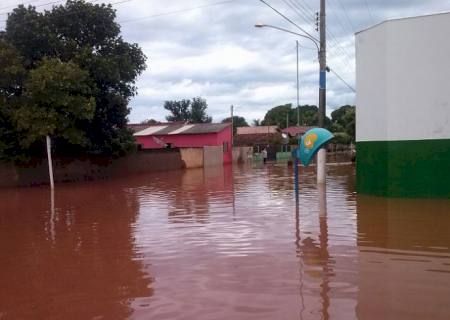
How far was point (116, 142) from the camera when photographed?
93.5 ft

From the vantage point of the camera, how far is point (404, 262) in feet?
23.4

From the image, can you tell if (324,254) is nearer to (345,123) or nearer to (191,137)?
(191,137)

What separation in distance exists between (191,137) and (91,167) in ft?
59.5

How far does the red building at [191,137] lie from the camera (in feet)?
151

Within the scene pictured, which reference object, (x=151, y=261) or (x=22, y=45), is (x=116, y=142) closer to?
(x=22, y=45)

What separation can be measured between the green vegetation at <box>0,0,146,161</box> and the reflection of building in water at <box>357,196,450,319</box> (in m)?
15.4

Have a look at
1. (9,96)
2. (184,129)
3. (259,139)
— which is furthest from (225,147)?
(9,96)

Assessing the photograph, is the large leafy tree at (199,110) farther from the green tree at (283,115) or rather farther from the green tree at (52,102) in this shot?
the green tree at (52,102)

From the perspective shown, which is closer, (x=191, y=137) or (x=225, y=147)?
(x=191, y=137)

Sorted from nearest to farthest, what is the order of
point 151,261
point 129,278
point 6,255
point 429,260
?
point 129,278 → point 429,260 → point 151,261 → point 6,255

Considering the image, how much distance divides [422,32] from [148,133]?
123 feet

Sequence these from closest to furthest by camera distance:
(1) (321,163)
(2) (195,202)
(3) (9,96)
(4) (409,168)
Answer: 1. (4) (409,168)
2. (1) (321,163)
3. (2) (195,202)
4. (3) (9,96)

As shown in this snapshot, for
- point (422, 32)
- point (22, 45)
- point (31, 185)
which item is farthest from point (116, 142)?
point (422, 32)

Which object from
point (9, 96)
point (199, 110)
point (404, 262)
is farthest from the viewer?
point (199, 110)
